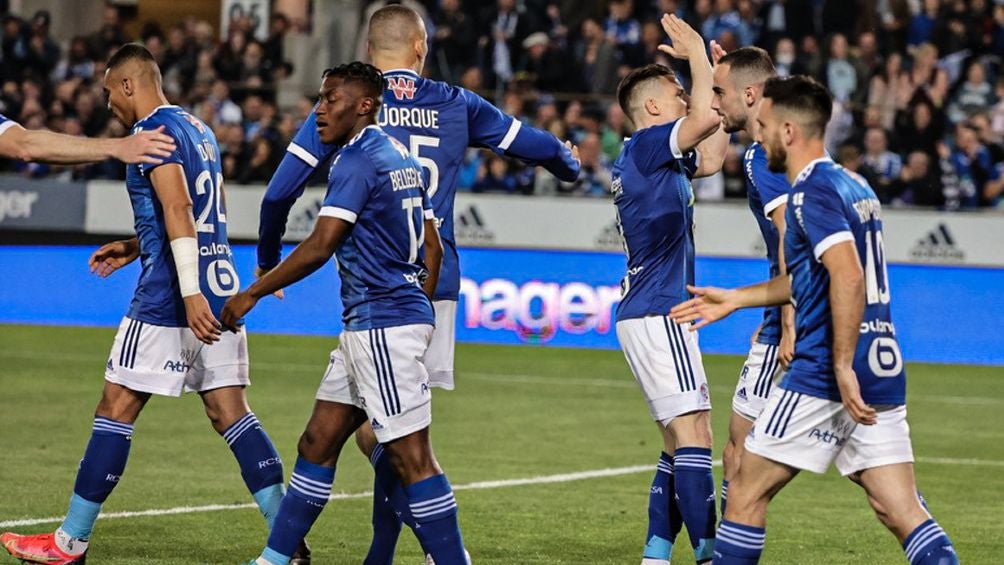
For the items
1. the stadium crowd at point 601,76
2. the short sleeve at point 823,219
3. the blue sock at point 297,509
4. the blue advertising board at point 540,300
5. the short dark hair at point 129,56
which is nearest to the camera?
the short sleeve at point 823,219

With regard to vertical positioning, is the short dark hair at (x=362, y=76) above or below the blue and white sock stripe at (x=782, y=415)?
above

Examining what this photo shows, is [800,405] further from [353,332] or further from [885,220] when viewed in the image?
[885,220]

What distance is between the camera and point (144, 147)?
6.51m

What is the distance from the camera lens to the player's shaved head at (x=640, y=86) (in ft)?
23.6

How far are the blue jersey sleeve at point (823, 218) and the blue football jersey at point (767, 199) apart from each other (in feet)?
4.34

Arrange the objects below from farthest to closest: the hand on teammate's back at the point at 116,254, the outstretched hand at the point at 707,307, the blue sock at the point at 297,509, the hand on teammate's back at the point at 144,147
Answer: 1. the hand on teammate's back at the point at 116,254
2. the hand on teammate's back at the point at 144,147
3. the blue sock at the point at 297,509
4. the outstretched hand at the point at 707,307

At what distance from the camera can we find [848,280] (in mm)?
5387

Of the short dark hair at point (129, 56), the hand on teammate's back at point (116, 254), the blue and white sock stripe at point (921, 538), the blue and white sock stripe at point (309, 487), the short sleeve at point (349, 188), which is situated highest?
the short dark hair at point (129, 56)

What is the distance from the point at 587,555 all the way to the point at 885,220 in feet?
38.1

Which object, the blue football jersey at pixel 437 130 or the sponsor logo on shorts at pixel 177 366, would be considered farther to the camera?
the blue football jersey at pixel 437 130

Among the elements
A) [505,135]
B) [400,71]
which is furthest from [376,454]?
[400,71]

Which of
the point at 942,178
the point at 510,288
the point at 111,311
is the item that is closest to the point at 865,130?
the point at 942,178

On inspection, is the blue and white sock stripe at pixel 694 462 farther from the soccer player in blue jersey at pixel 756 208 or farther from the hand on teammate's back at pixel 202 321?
the hand on teammate's back at pixel 202 321

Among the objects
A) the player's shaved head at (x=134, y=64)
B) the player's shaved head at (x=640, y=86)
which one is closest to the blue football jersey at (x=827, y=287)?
the player's shaved head at (x=640, y=86)
